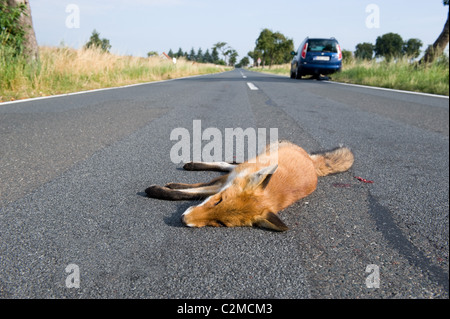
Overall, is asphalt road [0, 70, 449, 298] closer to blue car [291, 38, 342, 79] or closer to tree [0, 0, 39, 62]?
tree [0, 0, 39, 62]

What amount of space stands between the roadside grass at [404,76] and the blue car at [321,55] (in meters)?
1.21

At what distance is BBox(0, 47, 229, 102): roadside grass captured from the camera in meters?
8.44

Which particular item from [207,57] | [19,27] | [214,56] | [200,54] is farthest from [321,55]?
[200,54]

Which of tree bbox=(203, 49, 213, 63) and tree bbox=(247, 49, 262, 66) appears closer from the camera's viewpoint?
tree bbox=(247, 49, 262, 66)

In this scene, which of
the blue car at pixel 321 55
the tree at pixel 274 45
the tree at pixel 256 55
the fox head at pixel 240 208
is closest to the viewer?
the fox head at pixel 240 208

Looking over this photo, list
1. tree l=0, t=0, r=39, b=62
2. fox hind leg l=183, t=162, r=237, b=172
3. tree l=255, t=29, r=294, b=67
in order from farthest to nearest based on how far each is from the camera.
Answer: tree l=255, t=29, r=294, b=67 < tree l=0, t=0, r=39, b=62 < fox hind leg l=183, t=162, r=237, b=172

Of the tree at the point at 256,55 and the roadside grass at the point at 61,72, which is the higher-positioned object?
the tree at the point at 256,55

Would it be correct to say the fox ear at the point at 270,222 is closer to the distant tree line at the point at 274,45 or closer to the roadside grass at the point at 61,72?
the roadside grass at the point at 61,72

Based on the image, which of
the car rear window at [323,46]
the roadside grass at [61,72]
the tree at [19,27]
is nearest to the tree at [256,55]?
the car rear window at [323,46]

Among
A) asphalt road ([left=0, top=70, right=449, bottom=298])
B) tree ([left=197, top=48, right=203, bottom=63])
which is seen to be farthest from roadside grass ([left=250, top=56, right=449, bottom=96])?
tree ([left=197, top=48, right=203, bottom=63])

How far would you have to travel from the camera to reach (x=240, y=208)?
2.40 metres

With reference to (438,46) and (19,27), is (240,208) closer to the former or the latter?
(19,27)

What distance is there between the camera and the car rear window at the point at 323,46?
724 inches

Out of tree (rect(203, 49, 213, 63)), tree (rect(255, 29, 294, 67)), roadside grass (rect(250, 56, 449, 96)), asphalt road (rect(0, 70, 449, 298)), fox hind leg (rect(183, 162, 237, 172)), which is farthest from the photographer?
tree (rect(203, 49, 213, 63))
